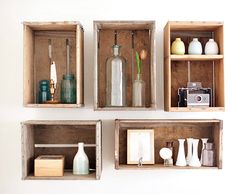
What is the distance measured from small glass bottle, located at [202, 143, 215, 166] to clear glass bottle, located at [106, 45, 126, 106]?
0.57m

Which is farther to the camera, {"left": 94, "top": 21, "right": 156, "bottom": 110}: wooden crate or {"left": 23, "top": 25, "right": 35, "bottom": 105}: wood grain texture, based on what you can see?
{"left": 94, "top": 21, "right": 156, "bottom": 110}: wooden crate

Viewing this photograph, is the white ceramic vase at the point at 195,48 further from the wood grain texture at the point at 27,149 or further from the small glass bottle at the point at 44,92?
the wood grain texture at the point at 27,149

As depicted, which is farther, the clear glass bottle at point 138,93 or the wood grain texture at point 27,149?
the clear glass bottle at point 138,93

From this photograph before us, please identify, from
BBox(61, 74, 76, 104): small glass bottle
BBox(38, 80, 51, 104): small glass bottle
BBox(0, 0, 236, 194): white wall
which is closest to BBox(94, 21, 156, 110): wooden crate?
BBox(0, 0, 236, 194): white wall

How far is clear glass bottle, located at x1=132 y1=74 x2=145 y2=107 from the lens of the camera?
2.34 metres

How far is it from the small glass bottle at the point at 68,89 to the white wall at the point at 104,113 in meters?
0.15

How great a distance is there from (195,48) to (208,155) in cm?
65

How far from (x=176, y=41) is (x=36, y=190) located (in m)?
1.28

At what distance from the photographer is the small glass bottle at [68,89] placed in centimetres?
230

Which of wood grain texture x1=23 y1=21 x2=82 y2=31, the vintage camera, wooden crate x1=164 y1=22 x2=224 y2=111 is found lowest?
the vintage camera

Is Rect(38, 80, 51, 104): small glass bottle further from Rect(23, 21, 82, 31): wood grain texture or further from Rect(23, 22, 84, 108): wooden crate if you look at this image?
Rect(23, 21, 82, 31): wood grain texture

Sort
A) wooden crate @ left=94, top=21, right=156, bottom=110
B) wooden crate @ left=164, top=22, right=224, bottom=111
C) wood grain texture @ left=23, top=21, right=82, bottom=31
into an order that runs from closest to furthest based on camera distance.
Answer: wood grain texture @ left=23, top=21, right=82, bottom=31 < wooden crate @ left=164, top=22, right=224, bottom=111 < wooden crate @ left=94, top=21, right=156, bottom=110

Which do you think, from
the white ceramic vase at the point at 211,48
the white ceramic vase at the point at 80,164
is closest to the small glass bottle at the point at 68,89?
the white ceramic vase at the point at 80,164

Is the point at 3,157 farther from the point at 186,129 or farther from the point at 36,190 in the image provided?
the point at 186,129
